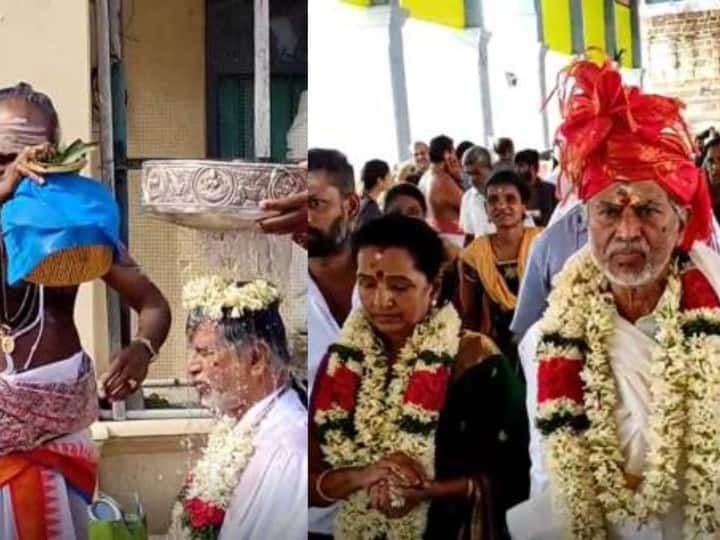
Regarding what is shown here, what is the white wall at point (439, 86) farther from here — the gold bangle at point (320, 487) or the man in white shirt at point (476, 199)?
the gold bangle at point (320, 487)

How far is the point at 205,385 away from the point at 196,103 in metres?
0.72

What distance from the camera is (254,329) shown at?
13.0 feet

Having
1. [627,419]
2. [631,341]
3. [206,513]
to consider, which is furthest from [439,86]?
[206,513]

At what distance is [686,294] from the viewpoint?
12.0 feet

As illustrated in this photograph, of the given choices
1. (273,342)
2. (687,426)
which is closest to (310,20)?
(273,342)

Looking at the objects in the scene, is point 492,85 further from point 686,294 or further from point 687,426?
point 687,426

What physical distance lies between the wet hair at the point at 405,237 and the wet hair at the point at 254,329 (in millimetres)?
358

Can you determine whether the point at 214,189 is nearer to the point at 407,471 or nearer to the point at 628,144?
the point at 407,471

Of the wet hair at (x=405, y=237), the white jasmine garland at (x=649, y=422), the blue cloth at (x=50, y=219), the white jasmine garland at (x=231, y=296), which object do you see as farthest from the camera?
the white jasmine garland at (x=231, y=296)

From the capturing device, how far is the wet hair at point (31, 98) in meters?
3.87

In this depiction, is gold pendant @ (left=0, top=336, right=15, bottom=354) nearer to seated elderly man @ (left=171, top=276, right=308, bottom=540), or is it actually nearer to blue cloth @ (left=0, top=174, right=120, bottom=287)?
blue cloth @ (left=0, top=174, right=120, bottom=287)

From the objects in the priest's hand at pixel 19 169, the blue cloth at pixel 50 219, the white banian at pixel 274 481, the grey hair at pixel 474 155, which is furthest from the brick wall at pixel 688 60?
the priest's hand at pixel 19 169

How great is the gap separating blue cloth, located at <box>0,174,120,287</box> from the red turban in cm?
115

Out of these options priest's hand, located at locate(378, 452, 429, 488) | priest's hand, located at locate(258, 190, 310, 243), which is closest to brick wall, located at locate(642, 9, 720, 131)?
priest's hand, located at locate(258, 190, 310, 243)
